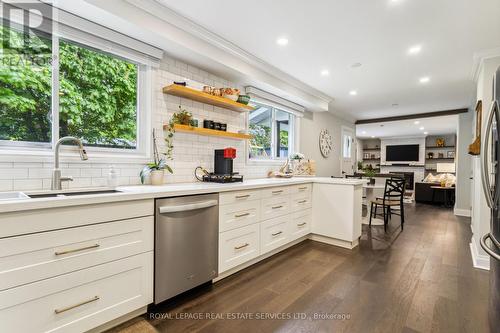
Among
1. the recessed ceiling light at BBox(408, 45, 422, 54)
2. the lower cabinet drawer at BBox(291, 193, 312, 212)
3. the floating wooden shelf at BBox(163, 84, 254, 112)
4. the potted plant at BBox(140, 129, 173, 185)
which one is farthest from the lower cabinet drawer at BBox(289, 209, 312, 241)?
the recessed ceiling light at BBox(408, 45, 422, 54)

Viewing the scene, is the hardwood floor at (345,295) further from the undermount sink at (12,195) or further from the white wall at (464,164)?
the white wall at (464,164)

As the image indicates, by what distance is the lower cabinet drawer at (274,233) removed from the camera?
8.82ft

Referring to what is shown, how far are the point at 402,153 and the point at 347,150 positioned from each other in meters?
5.18

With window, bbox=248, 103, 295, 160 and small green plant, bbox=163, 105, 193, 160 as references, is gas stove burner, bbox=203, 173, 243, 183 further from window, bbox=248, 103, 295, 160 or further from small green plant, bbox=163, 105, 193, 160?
window, bbox=248, 103, 295, 160

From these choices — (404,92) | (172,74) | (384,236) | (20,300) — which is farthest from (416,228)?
(20,300)

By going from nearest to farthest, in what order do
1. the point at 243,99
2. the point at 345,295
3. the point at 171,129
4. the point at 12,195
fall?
the point at 12,195, the point at 345,295, the point at 171,129, the point at 243,99

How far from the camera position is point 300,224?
330 cm

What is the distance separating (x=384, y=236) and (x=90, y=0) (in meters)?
4.55

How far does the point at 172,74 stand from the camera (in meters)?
2.62

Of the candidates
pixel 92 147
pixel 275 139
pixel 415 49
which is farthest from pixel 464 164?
pixel 92 147

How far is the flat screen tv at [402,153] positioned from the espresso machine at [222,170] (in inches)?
400

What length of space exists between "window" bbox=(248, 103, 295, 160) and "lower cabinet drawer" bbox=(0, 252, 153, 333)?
245 cm

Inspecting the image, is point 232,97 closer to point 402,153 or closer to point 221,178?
point 221,178

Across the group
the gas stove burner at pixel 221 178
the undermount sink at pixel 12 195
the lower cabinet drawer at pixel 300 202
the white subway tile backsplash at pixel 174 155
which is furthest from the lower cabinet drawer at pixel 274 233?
the undermount sink at pixel 12 195
